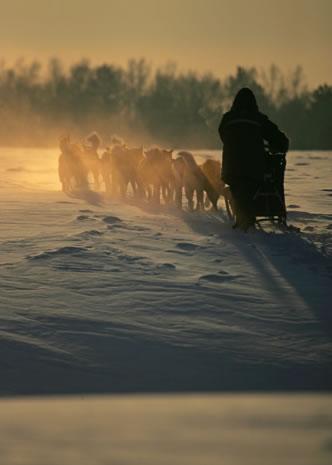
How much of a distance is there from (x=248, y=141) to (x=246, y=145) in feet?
0.15

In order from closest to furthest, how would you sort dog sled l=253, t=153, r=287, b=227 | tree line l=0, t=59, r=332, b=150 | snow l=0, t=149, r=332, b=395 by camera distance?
1. snow l=0, t=149, r=332, b=395
2. dog sled l=253, t=153, r=287, b=227
3. tree line l=0, t=59, r=332, b=150

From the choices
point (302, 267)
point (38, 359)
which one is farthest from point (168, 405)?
point (302, 267)

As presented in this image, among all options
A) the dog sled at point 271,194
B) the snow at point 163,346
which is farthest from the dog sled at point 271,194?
the snow at point 163,346

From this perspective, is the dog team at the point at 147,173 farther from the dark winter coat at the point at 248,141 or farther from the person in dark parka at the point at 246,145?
the dark winter coat at the point at 248,141

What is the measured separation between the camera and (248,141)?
9062mm

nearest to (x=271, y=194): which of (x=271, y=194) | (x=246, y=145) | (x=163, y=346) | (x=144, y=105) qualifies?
(x=271, y=194)

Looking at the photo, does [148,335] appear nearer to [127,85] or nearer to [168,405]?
[168,405]

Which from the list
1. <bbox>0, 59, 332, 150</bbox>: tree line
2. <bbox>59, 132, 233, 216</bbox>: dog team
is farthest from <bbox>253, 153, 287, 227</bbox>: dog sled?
<bbox>0, 59, 332, 150</bbox>: tree line

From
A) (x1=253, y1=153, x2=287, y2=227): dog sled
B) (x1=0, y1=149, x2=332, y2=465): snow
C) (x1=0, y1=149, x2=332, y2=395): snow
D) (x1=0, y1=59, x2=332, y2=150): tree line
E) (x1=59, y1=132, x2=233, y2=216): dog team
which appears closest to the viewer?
(x1=0, y1=149, x2=332, y2=465): snow

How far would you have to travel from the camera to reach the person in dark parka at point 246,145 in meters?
9.03

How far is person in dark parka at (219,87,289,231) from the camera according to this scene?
903 cm

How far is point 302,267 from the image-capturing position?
21.9 feet

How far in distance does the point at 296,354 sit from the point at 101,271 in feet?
7.65

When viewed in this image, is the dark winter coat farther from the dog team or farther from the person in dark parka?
the dog team
